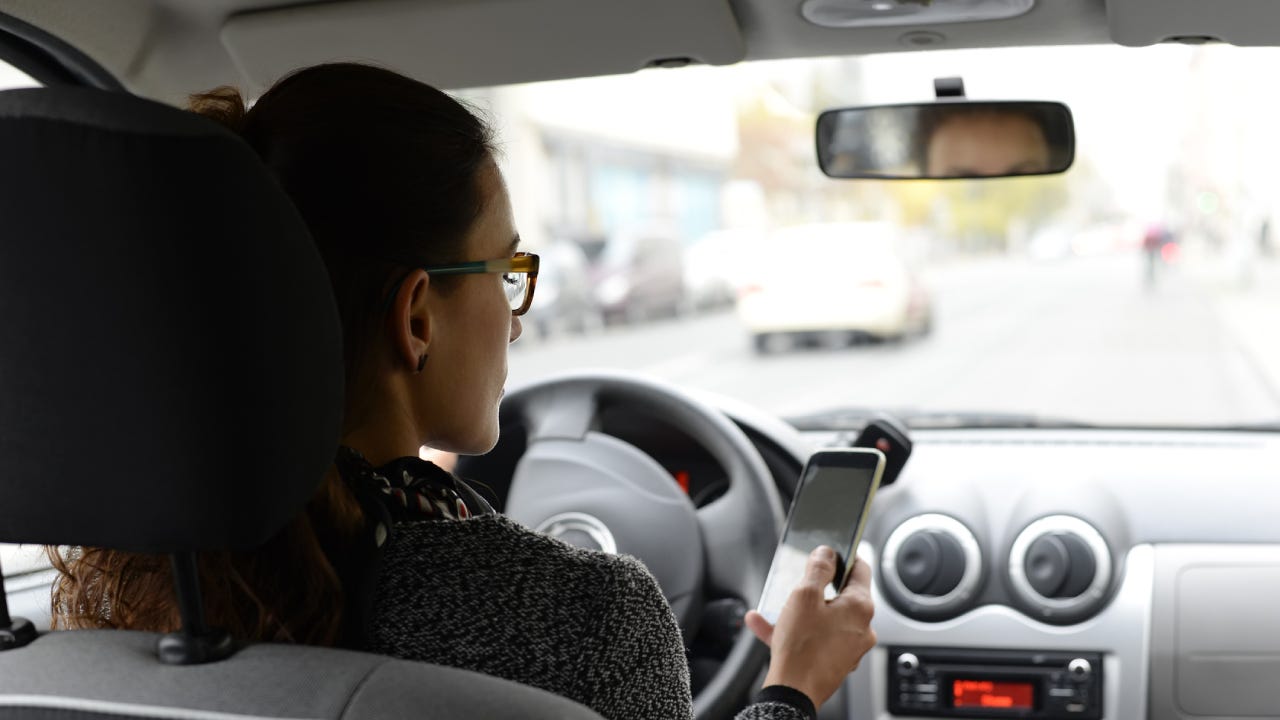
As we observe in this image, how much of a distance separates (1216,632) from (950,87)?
1390mm

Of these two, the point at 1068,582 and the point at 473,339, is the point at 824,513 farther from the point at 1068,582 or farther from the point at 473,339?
the point at 473,339

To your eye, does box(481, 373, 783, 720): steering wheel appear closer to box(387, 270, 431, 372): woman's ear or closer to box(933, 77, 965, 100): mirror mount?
box(933, 77, 965, 100): mirror mount

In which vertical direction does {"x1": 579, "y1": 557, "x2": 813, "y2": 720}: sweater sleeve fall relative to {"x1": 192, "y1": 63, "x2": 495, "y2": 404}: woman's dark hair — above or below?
below

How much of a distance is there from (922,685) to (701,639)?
62cm

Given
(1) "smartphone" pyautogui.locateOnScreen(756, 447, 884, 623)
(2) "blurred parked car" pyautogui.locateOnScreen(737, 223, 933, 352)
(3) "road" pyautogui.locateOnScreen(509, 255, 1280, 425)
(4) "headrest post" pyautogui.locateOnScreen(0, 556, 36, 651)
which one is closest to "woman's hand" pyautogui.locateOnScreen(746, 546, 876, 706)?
(1) "smartphone" pyautogui.locateOnScreen(756, 447, 884, 623)

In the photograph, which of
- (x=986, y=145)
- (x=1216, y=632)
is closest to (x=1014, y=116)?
(x=986, y=145)

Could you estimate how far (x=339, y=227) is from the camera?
5.14 ft

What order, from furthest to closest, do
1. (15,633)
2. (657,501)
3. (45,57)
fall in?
1. (657,501)
2. (45,57)
3. (15,633)

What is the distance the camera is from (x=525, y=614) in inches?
57.1

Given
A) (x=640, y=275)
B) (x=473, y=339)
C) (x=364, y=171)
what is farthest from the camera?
(x=640, y=275)

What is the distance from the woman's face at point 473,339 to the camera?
5.42ft

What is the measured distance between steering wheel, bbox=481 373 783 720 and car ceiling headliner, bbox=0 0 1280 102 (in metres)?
0.76

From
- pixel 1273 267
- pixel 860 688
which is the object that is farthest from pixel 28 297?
pixel 1273 267

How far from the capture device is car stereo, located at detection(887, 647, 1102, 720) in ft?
10.4
